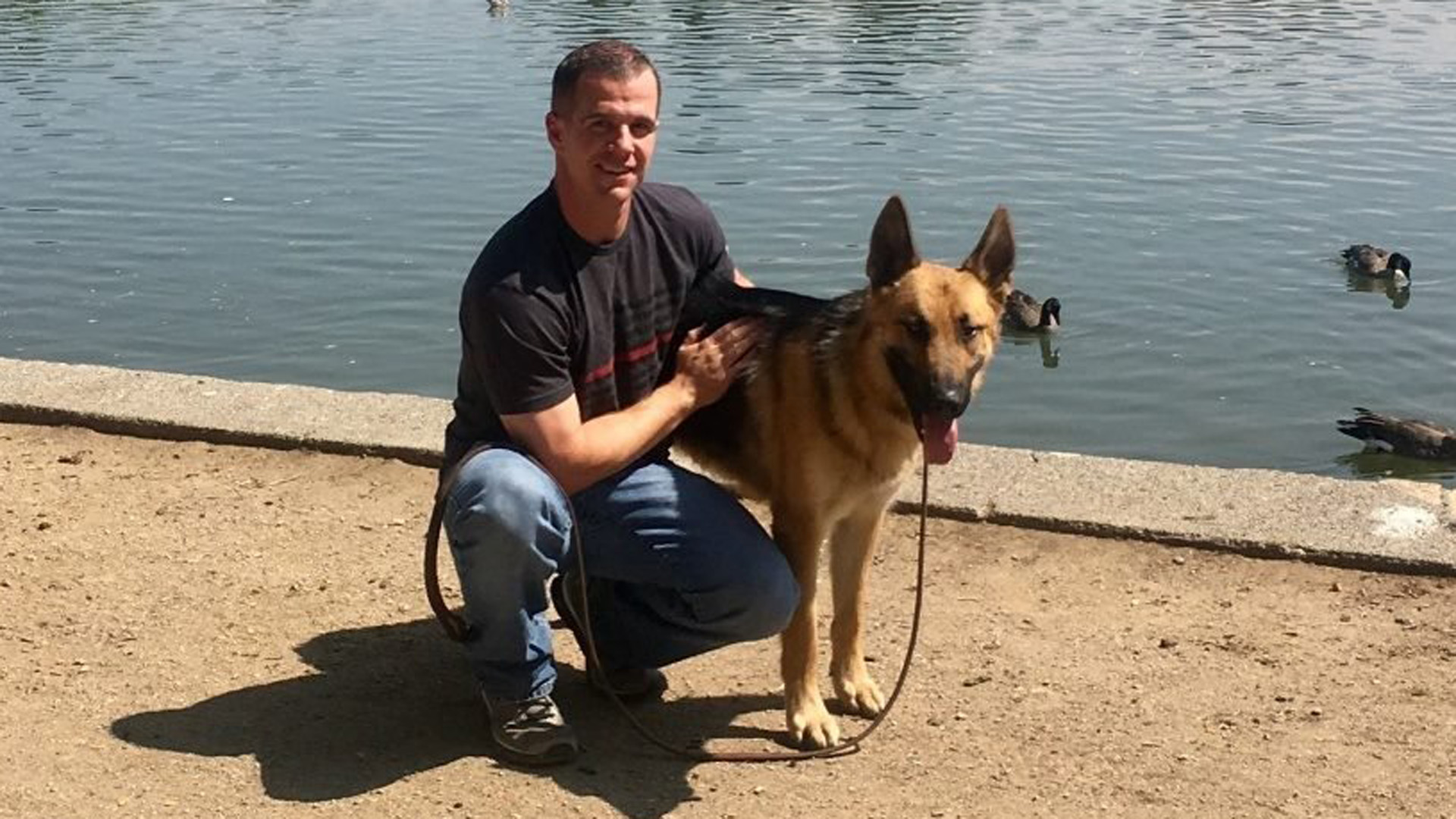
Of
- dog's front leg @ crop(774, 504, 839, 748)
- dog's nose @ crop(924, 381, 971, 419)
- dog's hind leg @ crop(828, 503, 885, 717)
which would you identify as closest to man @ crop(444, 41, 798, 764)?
dog's front leg @ crop(774, 504, 839, 748)

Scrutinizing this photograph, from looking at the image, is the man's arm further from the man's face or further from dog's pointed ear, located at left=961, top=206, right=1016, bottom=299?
dog's pointed ear, located at left=961, top=206, right=1016, bottom=299

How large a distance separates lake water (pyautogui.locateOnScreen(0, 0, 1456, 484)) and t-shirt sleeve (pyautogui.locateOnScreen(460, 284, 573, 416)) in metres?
6.46

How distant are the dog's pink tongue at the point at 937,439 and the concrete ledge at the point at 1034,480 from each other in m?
1.63

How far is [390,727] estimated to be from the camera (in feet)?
15.5

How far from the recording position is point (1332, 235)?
46.7 feet

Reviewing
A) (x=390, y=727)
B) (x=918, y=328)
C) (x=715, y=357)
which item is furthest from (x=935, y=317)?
(x=390, y=727)

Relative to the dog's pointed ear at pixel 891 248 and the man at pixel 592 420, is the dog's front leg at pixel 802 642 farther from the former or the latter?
the dog's pointed ear at pixel 891 248

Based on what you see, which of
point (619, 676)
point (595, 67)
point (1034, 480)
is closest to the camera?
point (595, 67)

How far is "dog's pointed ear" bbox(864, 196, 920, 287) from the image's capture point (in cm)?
452

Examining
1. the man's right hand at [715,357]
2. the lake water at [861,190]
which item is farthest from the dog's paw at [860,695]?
the lake water at [861,190]

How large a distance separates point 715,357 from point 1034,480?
84.5 inches

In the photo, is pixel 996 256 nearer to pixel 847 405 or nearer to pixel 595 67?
pixel 847 405

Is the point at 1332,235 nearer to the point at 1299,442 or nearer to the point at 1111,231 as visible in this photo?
the point at 1111,231

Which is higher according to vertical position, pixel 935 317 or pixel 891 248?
pixel 891 248
